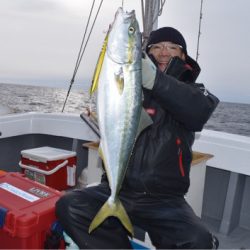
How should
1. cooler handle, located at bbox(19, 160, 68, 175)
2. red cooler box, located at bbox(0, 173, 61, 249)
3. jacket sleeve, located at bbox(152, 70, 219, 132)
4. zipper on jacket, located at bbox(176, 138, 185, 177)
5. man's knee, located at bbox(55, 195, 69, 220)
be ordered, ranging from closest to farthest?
jacket sleeve, located at bbox(152, 70, 219, 132)
red cooler box, located at bbox(0, 173, 61, 249)
man's knee, located at bbox(55, 195, 69, 220)
zipper on jacket, located at bbox(176, 138, 185, 177)
cooler handle, located at bbox(19, 160, 68, 175)

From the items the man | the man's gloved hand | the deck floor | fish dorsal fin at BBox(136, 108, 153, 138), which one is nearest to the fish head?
→ the man's gloved hand

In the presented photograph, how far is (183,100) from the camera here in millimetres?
2564

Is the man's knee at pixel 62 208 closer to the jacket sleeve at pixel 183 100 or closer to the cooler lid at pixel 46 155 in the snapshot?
the jacket sleeve at pixel 183 100

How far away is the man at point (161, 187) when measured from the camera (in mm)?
2592

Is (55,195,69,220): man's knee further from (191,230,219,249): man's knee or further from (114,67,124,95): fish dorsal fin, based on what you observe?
(114,67,124,95): fish dorsal fin

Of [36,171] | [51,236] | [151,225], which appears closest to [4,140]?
[36,171]

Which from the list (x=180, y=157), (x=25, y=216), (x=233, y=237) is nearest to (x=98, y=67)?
(x=180, y=157)

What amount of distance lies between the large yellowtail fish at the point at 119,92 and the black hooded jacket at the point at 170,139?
1.70 ft

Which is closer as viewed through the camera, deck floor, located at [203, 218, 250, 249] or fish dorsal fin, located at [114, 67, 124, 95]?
fish dorsal fin, located at [114, 67, 124, 95]

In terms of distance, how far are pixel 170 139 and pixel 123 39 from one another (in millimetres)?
1159

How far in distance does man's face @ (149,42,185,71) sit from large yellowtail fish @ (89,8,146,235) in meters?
1.14

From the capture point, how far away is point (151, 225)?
2773mm

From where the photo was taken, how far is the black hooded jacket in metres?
2.61

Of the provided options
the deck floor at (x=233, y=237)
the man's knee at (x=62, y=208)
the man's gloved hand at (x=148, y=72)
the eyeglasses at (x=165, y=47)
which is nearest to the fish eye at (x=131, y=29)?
the man's gloved hand at (x=148, y=72)
